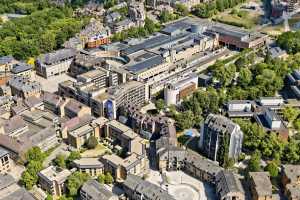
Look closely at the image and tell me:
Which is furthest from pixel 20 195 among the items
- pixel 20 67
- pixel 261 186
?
pixel 20 67

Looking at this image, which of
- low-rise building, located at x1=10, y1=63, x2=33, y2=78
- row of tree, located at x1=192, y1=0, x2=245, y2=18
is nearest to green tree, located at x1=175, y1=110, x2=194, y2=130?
low-rise building, located at x1=10, y1=63, x2=33, y2=78

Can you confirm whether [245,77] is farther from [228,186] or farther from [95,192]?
[95,192]

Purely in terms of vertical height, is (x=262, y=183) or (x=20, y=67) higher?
(x=20, y=67)

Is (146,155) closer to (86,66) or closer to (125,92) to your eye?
(125,92)

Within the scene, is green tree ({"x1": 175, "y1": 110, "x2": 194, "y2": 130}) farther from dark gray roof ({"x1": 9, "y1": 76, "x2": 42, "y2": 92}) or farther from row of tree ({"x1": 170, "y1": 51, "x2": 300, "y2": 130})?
dark gray roof ({"x1": 9, "y1": 76, "x2": 42, "y2": 92})

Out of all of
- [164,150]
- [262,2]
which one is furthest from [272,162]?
[262,2]

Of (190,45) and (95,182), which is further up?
(190,45)
